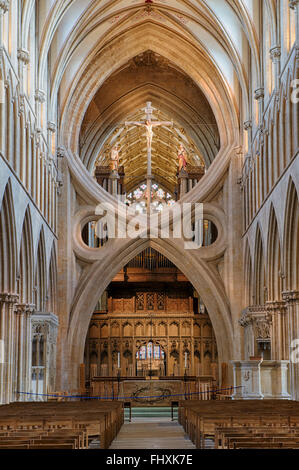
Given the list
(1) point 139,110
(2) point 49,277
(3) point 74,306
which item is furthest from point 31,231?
(1) point 139,110

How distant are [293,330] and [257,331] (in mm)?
4314

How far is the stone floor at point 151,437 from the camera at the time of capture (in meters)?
12.0

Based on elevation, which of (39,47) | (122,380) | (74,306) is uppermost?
(39,47)

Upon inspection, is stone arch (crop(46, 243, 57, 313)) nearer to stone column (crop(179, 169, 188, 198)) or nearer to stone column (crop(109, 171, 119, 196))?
stone column (crop(109, 171, 119, 196))

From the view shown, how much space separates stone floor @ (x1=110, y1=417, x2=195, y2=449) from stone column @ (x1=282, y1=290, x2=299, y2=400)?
131 inches

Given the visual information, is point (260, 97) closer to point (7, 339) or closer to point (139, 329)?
point (7, 339)

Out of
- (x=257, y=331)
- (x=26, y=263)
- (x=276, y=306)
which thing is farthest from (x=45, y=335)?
(x=276, y=306)

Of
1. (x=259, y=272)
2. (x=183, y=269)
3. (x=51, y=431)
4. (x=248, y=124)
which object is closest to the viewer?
(x=51, y=431)

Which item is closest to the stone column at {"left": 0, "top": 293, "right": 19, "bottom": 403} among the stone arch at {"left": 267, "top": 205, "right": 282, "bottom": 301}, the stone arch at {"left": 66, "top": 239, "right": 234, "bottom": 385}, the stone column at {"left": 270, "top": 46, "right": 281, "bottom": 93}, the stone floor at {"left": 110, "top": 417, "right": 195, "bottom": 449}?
the stone floor at {"left": 110, "top": 417, "right": 195, "bottom": 449}

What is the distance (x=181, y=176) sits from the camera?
100.0 ft

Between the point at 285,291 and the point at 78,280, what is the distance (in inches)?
423

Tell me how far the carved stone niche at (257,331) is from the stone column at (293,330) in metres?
2.55

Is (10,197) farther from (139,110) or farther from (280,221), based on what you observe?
(139,110)

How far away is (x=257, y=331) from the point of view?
23.0 metres
